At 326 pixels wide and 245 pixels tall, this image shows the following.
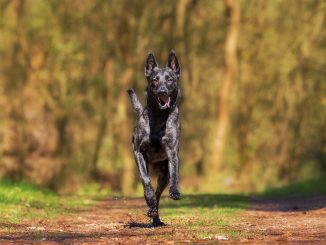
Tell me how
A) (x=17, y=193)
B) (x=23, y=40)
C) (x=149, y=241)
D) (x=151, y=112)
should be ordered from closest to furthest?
(x=149, y=241) < (x=151, y=112) < (x=17, y=193) < (x=23, y=40)

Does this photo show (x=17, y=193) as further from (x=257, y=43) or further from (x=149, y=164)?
(x=257, y=43)

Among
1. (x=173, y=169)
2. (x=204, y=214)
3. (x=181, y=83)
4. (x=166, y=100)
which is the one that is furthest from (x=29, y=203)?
(x=181, y=83)

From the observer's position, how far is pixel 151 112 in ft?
45.1

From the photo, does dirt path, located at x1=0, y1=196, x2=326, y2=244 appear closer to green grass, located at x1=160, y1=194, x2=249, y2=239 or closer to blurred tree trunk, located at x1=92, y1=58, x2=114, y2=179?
green grass, located at x1=160, y1=194, x2=249, y2=239

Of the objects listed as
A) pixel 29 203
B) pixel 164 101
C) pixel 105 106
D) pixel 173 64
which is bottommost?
pixel 29 203

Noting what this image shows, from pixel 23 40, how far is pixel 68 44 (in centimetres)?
207

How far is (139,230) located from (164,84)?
211 centimetres

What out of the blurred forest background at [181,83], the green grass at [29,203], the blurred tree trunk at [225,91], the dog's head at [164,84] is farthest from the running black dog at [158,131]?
the blurred tree trunk at [225,91]

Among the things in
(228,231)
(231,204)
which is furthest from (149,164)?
(231,204)

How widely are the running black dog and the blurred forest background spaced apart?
19.6m

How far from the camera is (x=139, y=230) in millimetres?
12805

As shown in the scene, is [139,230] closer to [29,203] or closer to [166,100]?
[166,100]

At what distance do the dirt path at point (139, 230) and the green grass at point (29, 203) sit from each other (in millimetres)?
501

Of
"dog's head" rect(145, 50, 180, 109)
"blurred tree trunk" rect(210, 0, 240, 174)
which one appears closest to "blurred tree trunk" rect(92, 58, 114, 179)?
"blurred tree trunk" rect(210, 0, 240, 174)
